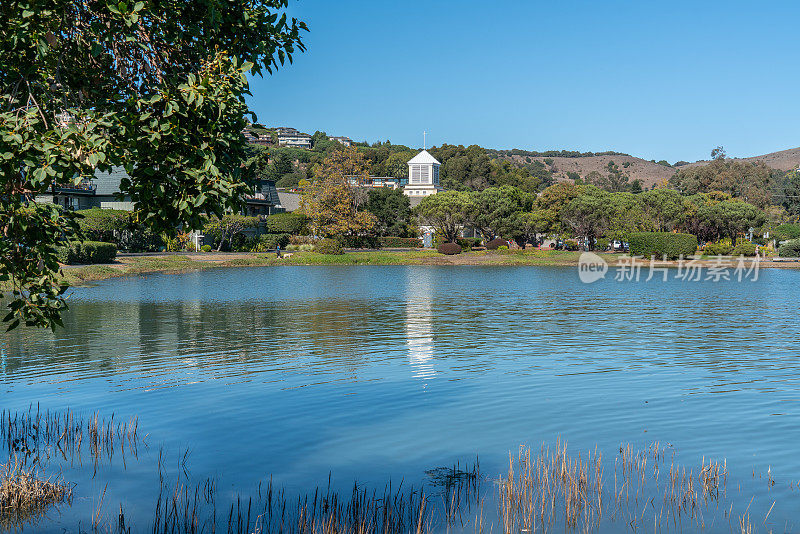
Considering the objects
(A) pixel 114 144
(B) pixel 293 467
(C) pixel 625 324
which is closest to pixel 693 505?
(B) pixel 293 467

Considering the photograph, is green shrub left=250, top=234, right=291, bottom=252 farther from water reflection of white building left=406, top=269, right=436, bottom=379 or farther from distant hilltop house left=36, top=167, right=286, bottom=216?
water reflection of white building left=406, top=269, right=436, bottom=379

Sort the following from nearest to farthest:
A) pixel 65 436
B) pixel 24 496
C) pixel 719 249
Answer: pixel 24 496 → pixel 65 436 → pixel 719 249

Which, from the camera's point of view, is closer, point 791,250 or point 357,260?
point 357,260

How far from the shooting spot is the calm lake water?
12438mm

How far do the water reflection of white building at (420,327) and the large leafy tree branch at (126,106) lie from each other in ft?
39.6

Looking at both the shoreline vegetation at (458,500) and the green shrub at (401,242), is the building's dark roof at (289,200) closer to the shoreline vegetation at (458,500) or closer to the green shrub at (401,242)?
the green shrub at (401,242)

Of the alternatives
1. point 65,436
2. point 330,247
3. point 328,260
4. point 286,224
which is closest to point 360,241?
point 286,224

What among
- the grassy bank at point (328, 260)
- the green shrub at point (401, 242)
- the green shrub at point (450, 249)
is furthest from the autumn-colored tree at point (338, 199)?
the green shrub at point (450, 249)

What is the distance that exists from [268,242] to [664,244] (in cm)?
4865

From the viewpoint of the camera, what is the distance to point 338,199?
93.6 metres

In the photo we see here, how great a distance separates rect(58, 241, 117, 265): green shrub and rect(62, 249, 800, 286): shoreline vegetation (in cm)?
98

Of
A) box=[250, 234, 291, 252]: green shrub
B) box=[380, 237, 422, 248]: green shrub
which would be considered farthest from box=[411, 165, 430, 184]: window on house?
box=[250, 234, 291, 252]: green shrub

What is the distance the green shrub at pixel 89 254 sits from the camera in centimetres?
5975

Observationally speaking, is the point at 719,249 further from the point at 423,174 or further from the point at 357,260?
the point at 423,174
